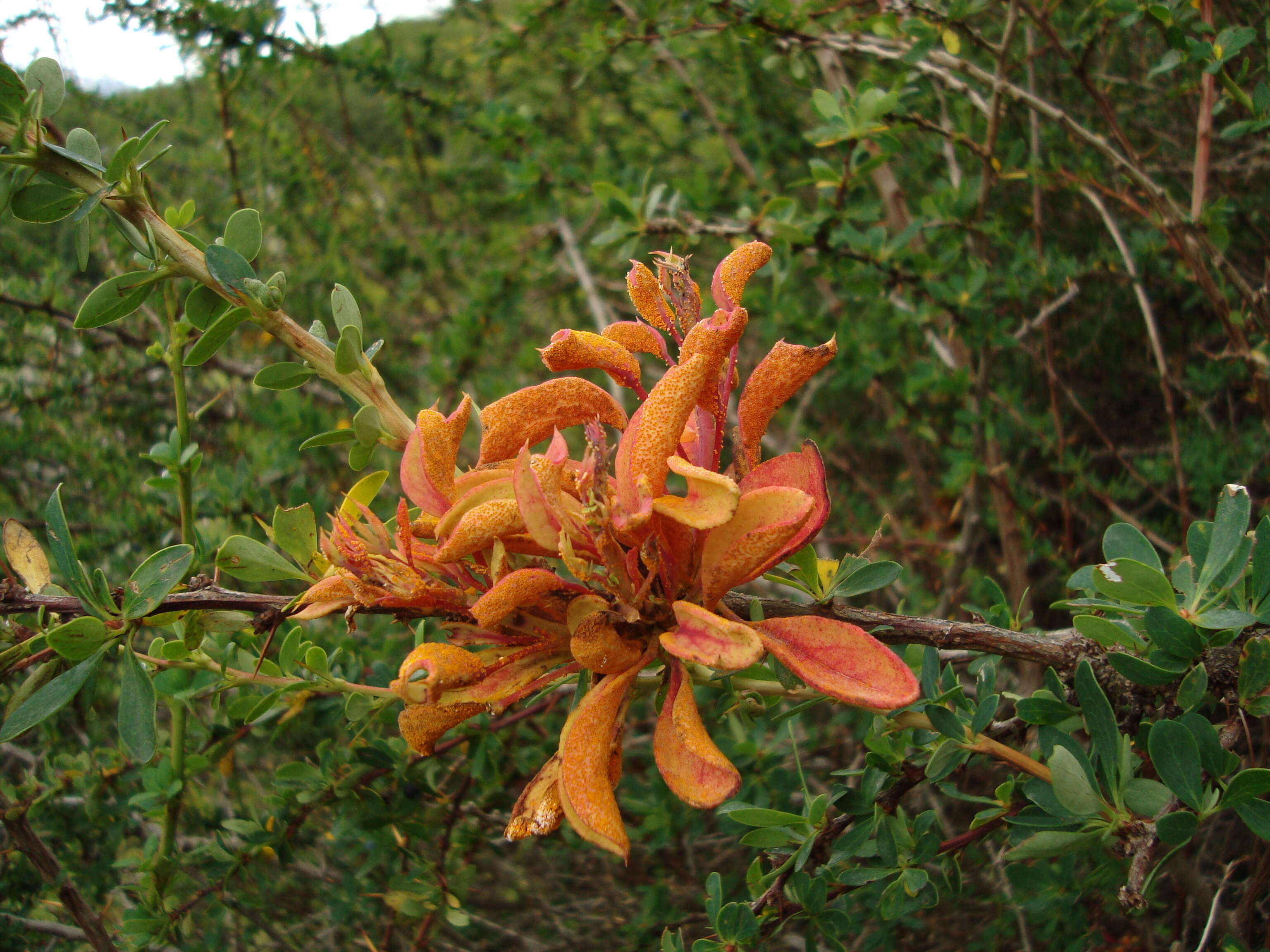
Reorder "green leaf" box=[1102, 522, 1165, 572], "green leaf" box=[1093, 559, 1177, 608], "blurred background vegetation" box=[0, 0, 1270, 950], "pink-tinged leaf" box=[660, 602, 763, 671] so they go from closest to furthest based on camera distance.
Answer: "pink-tinged leaf" box=[660, 602, 763, 671], "green leaf" box=[1093, 559, 1177, 608], "green leaf" box=[1102, 522, 1165, 572], "blurred background vegetation" box=[0, 0, 1270, 950]

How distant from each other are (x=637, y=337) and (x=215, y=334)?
400mm

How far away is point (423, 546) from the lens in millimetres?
805

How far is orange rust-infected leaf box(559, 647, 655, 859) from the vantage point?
0.67 meters

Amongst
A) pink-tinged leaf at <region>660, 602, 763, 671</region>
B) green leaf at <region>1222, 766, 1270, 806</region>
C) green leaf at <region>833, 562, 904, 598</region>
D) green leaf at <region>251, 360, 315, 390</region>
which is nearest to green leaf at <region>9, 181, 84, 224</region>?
green leaf at <region>251, 360, 315, 390</region>

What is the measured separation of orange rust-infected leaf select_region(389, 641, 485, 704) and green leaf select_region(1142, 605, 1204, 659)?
572mm

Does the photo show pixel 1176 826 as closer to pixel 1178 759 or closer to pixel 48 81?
pixel 1178 759

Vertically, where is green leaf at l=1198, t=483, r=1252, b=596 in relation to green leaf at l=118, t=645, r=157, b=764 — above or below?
below

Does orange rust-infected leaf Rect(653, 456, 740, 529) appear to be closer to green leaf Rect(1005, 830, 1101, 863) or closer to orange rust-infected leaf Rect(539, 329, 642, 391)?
orange rust-infected leaf Rect(539, 329, 642, 391)

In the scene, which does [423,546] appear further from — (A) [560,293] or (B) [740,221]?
(A) [560,293]

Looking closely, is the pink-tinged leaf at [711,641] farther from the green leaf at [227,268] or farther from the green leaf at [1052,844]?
the green leaf at [227,268]

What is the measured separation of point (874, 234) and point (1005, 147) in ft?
3.08

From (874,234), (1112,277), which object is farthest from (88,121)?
(1112,277)

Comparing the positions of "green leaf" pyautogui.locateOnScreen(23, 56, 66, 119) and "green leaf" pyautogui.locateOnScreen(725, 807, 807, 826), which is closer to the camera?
"green leaf" pyautogui.locateOnScreen(23, 56, 66, 119)

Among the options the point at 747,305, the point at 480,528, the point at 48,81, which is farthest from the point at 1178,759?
the point at 747,305
